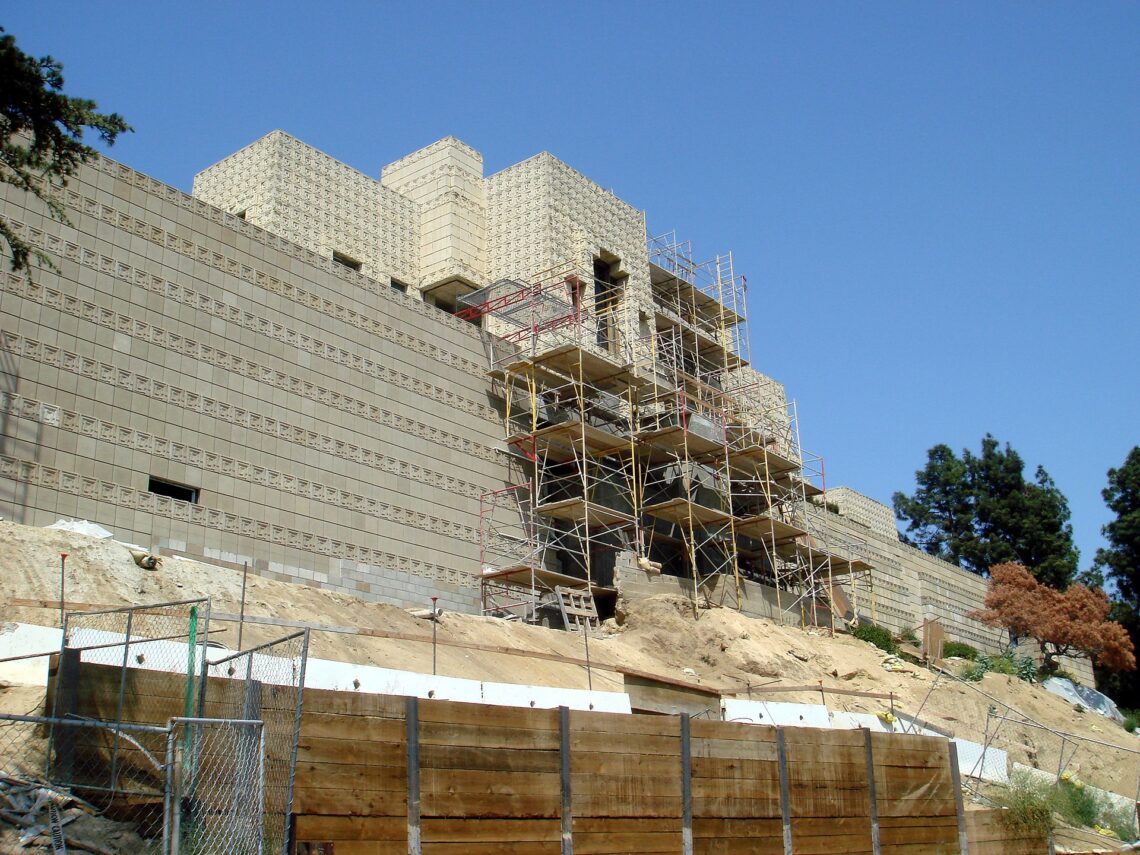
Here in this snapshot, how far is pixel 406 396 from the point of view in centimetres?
2784

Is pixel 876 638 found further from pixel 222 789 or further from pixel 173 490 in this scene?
pixel 222 789

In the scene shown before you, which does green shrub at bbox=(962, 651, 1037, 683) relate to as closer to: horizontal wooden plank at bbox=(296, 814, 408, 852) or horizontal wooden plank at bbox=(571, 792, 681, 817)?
horizontal wooden plank at bbox=(571, 792, 681, 817)

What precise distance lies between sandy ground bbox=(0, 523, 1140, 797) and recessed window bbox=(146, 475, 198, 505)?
1.72m

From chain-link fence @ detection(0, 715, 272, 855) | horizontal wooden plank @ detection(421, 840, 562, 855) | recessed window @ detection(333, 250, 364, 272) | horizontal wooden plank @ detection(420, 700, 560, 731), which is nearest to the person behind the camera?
chain-link fence @ detection(0, 715, 272, 855)

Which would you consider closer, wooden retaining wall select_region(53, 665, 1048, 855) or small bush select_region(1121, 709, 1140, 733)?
wooden retaining wall select_region(53, 665, 1048, 855)

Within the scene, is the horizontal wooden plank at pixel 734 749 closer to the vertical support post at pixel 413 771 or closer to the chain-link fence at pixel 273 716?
the vertical support post at pixel 413 771

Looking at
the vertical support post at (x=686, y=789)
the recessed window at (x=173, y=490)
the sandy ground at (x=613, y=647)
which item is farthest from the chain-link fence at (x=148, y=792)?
the recessed window at (x=173, y=490)

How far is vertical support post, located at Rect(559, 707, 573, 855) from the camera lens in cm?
1087

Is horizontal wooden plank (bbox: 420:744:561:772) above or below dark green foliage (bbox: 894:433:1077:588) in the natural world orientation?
below

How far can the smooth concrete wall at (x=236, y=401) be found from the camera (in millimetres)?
20922

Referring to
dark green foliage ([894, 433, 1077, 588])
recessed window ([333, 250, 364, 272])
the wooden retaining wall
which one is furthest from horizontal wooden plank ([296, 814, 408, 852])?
dark green foliage ([894, 433, 1077, 588])

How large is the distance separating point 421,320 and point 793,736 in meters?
17.9

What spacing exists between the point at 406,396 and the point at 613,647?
7.32 m

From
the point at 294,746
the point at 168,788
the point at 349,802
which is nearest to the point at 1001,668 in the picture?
the point at 349,802
